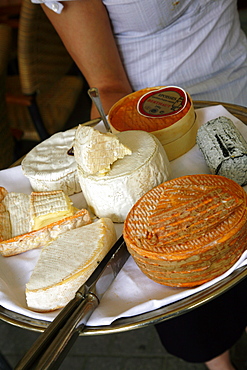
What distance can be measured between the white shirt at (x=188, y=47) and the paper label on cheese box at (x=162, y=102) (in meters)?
0.21

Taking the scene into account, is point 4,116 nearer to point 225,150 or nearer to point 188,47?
point 188,47

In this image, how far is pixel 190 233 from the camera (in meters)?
0.63

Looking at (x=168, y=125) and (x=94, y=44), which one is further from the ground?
(x=94, y=44)

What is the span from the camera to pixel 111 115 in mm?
998

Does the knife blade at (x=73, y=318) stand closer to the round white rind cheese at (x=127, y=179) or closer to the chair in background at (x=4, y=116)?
the round white rind cheese at (x=127, y=179)

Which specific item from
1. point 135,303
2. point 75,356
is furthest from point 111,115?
point 75,356

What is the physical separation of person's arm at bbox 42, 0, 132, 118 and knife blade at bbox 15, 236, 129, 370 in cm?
57

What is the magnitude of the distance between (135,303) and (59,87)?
1.86m

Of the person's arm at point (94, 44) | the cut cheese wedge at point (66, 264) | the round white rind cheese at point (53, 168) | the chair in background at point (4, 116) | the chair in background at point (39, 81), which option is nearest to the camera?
the cut cheese wedge at point (66, 264)

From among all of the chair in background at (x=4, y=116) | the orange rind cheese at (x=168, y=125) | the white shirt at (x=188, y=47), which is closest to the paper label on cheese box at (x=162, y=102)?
the orange rind cheese at (x=168, y=125)

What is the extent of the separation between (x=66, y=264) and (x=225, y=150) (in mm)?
364

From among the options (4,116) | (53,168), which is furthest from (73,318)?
(4,116)

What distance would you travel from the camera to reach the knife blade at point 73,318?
54cm

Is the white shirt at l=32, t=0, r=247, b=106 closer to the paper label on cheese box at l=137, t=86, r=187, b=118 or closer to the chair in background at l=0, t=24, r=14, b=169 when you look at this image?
the paper label on cheese box at l=137, t=86, r=187, b=118
